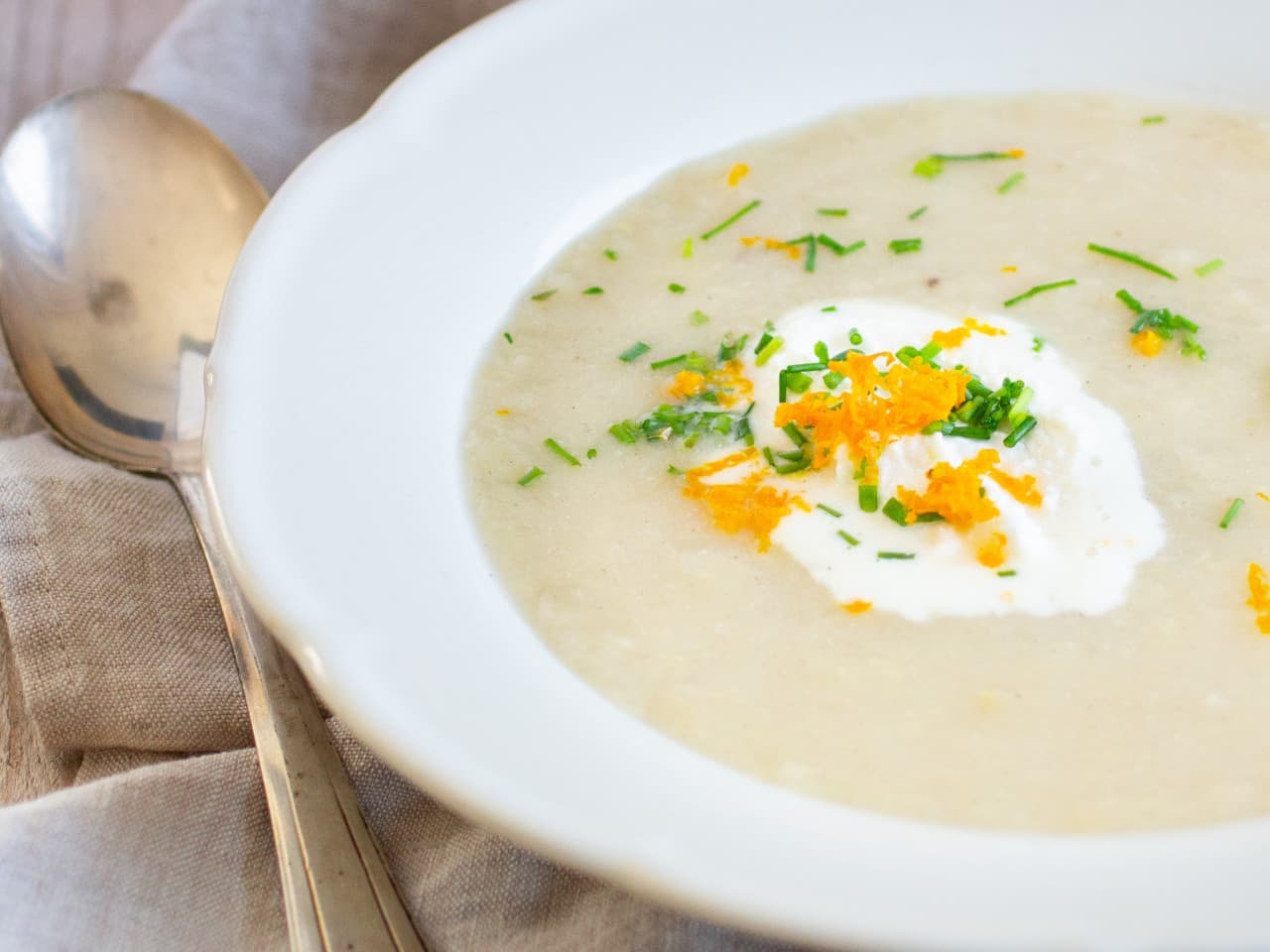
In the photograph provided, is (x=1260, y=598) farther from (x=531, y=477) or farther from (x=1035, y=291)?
(x=531, y=477)

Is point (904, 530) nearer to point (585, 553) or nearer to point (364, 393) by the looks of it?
point (585, 553)

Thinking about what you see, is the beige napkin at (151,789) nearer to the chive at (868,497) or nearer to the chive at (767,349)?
the chive at (868,497)

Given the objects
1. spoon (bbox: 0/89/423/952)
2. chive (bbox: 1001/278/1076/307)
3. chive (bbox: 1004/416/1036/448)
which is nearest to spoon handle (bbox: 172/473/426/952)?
spoon (bbox: 0/89/423/952)

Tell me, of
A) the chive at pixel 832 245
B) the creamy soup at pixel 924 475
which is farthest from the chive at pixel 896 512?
the chive at pixel 832 245

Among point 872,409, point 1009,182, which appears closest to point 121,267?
point 872,409

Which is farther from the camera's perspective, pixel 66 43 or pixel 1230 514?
pixel 66 43
